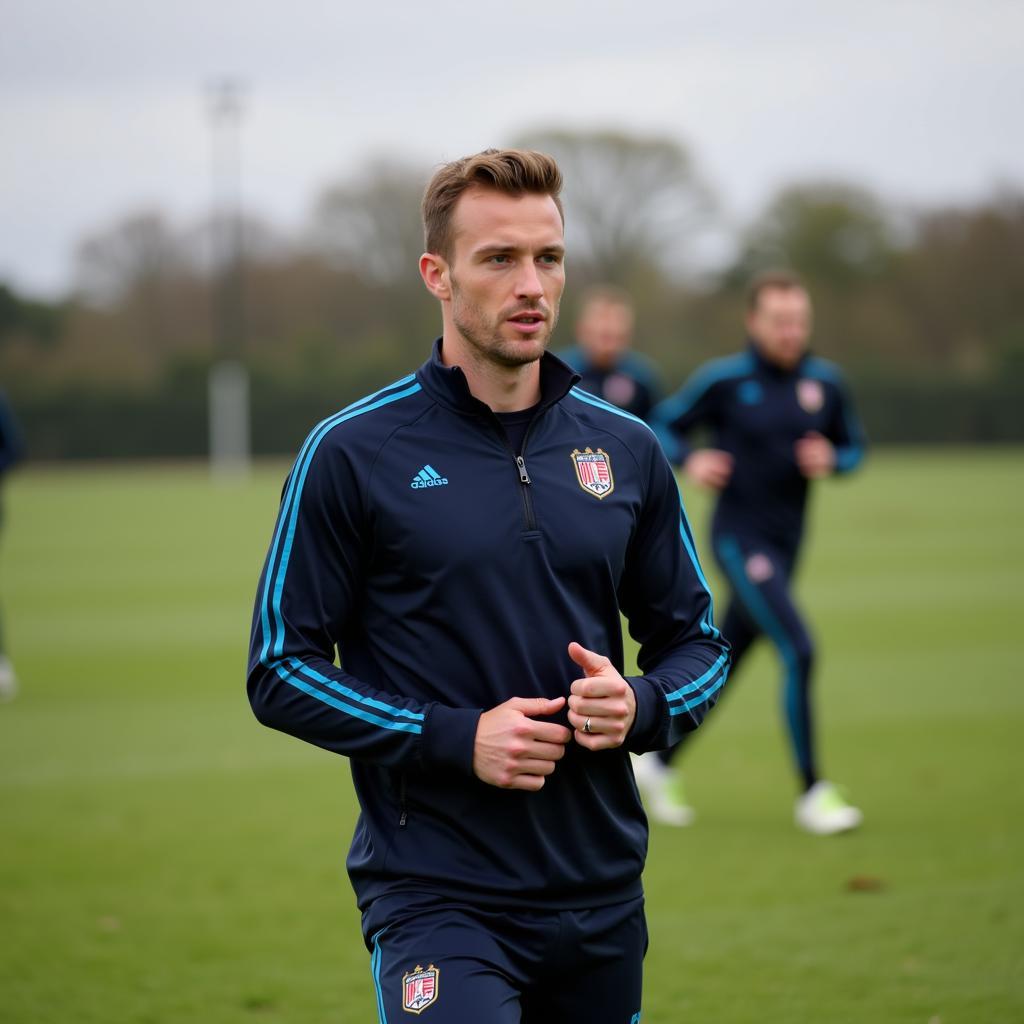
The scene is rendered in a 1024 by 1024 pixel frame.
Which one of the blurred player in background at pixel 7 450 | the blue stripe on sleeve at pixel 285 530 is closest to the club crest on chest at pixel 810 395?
the blue stripe on sleeve at pixel 285 530

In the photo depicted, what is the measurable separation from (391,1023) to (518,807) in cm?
50

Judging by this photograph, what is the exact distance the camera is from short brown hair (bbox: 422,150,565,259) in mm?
3254

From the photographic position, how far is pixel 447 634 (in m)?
3.22

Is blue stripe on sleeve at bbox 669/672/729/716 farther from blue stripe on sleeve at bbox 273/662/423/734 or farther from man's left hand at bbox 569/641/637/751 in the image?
blue stripe on sleeve at bbox 273/662/423/734

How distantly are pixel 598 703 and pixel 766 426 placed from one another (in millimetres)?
5616

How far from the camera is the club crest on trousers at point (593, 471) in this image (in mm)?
3368

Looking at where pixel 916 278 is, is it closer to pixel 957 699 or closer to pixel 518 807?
pixel 957 699

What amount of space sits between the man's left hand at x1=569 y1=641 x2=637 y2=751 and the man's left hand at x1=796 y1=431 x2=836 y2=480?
539cm

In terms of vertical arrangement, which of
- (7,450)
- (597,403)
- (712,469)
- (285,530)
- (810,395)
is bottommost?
(7,450)

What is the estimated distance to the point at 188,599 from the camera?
1800 centimetres

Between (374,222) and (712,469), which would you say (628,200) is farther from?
(712,469)

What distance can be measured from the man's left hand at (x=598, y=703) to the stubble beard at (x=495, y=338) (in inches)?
24.9

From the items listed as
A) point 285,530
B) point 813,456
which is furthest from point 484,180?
point 813,456

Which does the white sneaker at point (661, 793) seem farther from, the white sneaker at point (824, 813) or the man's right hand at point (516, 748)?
the man's right hand at point (516, 748)
